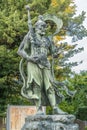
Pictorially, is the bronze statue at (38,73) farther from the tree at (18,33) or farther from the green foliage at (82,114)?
the green foliage at (82,114)

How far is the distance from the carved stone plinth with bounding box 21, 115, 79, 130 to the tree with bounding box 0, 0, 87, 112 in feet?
30.3

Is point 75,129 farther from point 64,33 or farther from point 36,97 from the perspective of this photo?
point 64,33

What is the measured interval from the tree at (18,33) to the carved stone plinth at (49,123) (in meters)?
9.24

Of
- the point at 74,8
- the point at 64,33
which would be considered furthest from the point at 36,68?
the point at 74,8

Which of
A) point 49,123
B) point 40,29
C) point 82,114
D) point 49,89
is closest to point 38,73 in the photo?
point 49,89

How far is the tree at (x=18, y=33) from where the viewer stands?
19.9 metres

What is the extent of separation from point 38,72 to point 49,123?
129 cm

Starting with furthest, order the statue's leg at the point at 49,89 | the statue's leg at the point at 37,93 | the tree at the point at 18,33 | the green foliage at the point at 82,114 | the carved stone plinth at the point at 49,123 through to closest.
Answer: the green foliage at the point at 82,114, the tree at the point at 18,33, the statue's leg at the point at 49,89, the statue's leg at the point at 37,93, the carved stone plinth at the point at 49,123

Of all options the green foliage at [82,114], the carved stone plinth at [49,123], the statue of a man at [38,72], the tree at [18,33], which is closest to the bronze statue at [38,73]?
the statue of a man at [38,72]

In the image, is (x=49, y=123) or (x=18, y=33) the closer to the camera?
(x=49, y=123)

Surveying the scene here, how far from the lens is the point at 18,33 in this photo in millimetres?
20219

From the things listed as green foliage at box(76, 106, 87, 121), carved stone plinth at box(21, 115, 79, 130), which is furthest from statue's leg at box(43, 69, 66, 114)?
green foliage at box(76, 106, 87, 121)

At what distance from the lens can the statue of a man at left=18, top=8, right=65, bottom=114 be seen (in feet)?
35.0

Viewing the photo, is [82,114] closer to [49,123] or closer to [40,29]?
[40,29]
